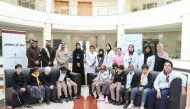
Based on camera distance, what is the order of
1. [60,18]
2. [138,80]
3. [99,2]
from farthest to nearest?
[99,2], [60,18], [138,80]

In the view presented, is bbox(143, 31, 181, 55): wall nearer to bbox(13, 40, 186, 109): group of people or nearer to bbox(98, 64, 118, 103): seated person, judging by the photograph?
bbox(13, 40, 186, 109): group of people

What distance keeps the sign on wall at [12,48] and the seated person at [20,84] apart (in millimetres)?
407

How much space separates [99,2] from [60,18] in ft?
18.4

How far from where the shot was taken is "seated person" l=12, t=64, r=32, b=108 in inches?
249

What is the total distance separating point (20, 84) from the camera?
21.0 feet

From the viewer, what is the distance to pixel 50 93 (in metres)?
6.98

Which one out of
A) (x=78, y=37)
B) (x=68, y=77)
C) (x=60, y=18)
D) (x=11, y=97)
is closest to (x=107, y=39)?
(x=78, y=37)

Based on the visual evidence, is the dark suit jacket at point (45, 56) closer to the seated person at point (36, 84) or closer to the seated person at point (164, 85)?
the seated person at point (36, 84)

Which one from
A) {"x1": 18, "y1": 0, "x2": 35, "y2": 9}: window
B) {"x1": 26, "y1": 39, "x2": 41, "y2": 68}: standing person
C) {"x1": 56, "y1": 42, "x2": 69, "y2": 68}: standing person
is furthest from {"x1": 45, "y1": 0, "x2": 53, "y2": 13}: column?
{"x1": 26, "y1": 39, "x2": 41, "y2": 68}: standing person

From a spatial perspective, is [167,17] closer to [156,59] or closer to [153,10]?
[153,10]

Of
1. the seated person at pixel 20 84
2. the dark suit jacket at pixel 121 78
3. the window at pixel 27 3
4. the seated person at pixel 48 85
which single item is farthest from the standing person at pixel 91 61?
the window at pixel 27 3

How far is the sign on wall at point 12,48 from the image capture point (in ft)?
A: 21.5

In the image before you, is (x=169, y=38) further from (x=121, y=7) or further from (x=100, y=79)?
(x=100, y=79)

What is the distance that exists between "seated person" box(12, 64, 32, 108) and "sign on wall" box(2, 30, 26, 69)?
41 centimetres
